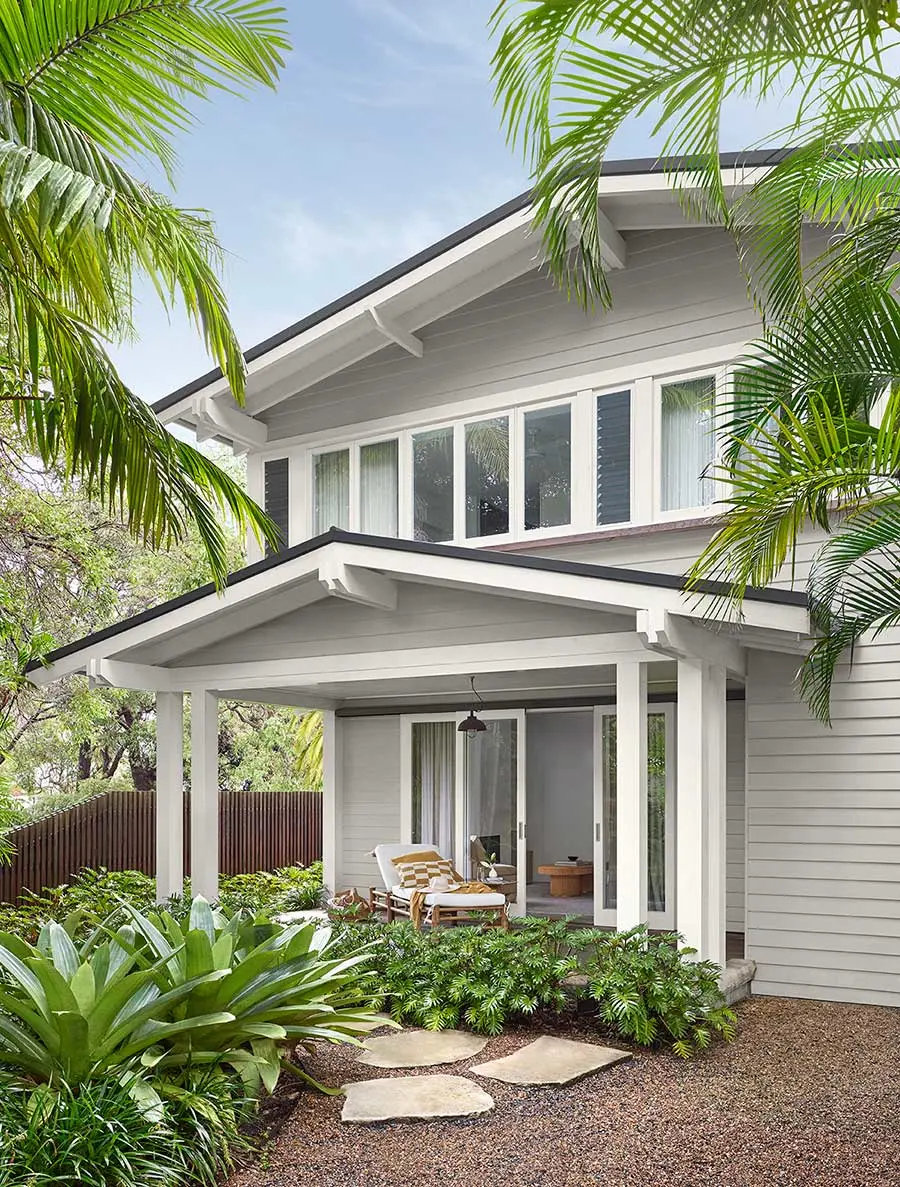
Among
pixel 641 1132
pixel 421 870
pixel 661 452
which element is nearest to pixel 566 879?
pixel 421 870

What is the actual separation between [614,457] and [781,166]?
4606 millimetres

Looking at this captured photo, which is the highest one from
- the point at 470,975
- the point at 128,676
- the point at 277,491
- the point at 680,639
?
the point at 277,491

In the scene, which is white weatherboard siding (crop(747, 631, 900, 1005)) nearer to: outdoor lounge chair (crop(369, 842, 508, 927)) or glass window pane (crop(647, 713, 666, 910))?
glass window pane (crop(647, 713, 666, 910))

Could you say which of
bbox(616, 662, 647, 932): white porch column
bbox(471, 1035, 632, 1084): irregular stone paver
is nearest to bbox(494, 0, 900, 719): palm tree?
bbox(616, 662, 647, 932): white porch column

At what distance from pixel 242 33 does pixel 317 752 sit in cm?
1640

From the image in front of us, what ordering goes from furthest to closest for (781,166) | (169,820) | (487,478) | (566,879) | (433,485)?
(566,879), (433,485), (487,478), (169,820), (781,166)

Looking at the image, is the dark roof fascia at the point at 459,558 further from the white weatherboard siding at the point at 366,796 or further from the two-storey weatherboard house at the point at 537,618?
the white weatherboard siding at the point at 366,796

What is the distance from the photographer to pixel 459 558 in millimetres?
8727

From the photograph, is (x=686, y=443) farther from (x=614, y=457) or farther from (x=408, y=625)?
(x=408, y=625)

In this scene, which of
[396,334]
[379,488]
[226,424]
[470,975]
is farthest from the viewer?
[226,424]

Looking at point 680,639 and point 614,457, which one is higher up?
point 614,457

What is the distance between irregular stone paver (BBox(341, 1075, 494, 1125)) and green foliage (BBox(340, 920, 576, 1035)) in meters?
1.07

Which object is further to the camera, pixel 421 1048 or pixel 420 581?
pixel 420 581

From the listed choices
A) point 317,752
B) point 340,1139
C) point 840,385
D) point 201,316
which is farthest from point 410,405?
point 317,752
